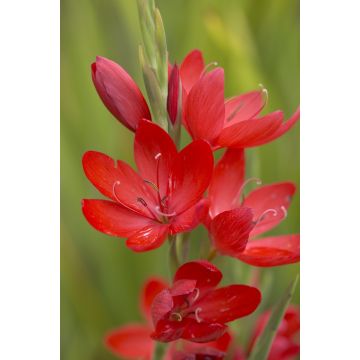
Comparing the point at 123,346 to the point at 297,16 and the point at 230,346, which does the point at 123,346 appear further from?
the point at 297,16

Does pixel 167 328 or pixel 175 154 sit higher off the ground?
pixel 175 154

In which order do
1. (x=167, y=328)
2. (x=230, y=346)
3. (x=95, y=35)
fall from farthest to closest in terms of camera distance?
(x=95, y=35) < (x=230, y=346) < (x=167, y=328)

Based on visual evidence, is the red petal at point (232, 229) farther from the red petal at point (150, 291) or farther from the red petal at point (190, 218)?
the red petal at point (150, 291)

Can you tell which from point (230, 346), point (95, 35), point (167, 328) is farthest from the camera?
point (95, 35)

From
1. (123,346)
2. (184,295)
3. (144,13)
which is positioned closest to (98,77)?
(144,13)

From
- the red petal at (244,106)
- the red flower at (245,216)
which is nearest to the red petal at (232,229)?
the red flower at (245,216)

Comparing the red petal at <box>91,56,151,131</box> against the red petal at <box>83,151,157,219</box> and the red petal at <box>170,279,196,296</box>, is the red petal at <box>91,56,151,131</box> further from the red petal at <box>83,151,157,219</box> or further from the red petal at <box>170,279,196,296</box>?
the red petal at <box>170,279,196,296</box>
